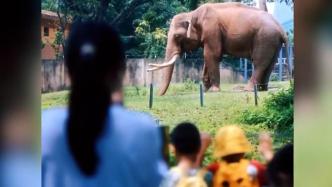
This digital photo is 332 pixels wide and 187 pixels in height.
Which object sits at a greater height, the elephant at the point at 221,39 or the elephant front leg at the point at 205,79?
the elephant at the point at 221,39

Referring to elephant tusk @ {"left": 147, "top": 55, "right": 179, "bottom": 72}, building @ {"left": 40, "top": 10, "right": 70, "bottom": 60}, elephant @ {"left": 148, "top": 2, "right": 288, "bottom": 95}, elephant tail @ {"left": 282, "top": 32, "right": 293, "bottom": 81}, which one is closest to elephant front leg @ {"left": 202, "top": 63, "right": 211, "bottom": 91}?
elephant @ {"left": 148, "top": 2, "right": 288, "bottom": 95}

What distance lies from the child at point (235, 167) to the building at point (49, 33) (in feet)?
3.39

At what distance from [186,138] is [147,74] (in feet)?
1.37

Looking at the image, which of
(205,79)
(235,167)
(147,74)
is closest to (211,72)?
(205,79)

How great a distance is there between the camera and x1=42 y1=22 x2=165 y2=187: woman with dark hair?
3312 millimetres

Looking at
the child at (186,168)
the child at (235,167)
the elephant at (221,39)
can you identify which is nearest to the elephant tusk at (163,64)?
the elephant at (221,39)

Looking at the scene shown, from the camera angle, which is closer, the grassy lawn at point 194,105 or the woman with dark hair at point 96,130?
the woman with dark hair at point 96,130

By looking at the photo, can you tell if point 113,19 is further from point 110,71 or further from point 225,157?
point 225,157

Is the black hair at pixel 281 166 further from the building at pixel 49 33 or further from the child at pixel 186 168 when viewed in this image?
the building at pixel 49 33

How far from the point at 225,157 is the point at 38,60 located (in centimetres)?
119

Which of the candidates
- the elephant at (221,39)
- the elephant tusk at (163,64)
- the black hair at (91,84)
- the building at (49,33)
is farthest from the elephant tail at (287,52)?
the building at (49,33)

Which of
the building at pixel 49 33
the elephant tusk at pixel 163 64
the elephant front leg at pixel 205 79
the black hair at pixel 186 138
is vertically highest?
the building at pixel 49 33

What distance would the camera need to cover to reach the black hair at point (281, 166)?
3348 mm

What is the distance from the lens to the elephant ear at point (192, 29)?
11.4 ft
